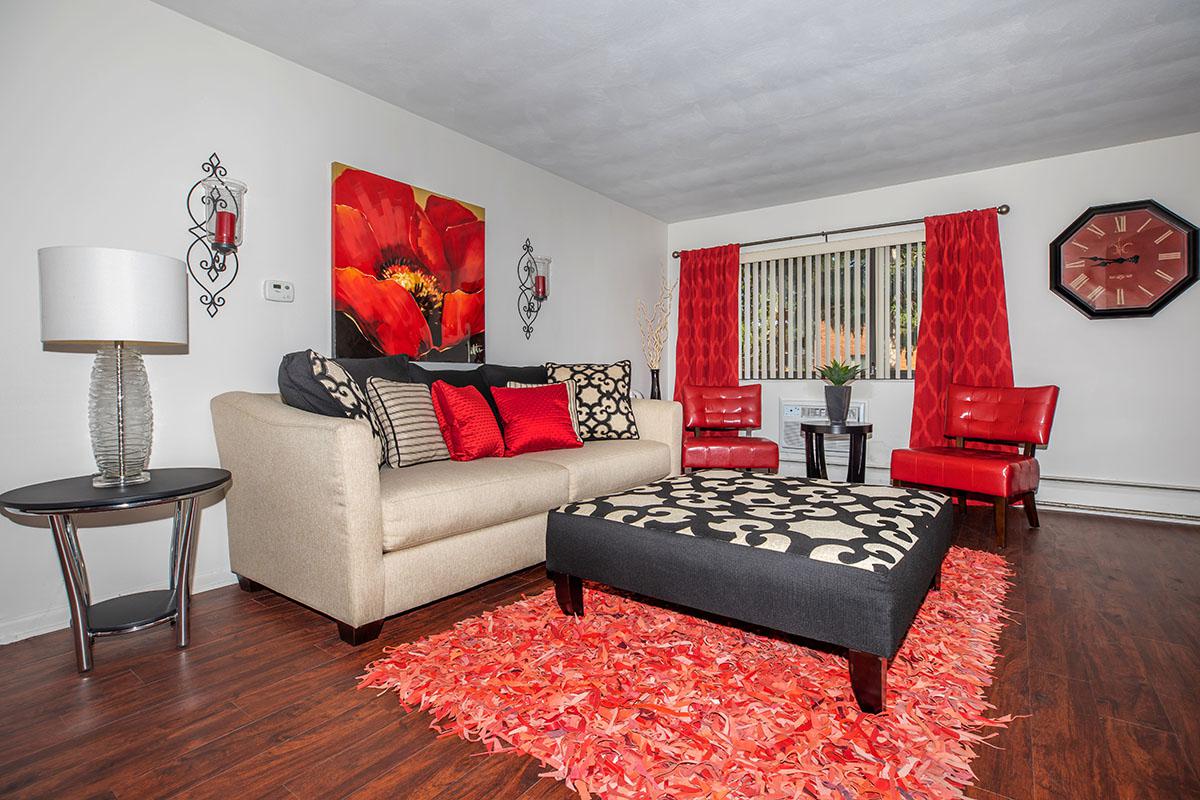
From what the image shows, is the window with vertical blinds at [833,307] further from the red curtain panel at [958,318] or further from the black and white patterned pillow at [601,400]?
the black and white patterned pillow at [601,400]

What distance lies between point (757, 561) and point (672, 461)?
1.99 m

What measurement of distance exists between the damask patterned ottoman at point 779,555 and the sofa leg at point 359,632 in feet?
2.00

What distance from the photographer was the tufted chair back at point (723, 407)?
452cm

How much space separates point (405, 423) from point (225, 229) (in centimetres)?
109

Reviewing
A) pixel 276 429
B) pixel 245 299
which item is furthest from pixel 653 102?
pixel 276 429

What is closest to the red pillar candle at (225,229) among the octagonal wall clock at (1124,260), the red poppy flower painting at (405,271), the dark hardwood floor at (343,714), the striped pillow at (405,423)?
the red poppy flower painting at (405,271)

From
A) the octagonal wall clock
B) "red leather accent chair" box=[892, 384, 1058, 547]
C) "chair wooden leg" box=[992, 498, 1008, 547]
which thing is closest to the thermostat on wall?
"red leather accent chair" box=[892, 384, 1058, 547]

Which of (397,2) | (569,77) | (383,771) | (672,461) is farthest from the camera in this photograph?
(672,461)

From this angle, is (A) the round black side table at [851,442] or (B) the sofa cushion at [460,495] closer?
(B) the sofa cushion at [460,495]

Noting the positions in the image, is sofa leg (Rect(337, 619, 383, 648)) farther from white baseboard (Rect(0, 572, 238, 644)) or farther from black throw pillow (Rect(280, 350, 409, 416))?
white baseboard (Rect(0, 572, 238, 644))

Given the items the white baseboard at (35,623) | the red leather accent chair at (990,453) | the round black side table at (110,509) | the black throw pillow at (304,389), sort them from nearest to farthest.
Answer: the round black side table at (110,509) → the white baseboard at (35,623) → the black throw pillow at (304,389) → the red leather accent chair at (990,453)

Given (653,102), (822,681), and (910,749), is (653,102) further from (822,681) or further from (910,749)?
(910,749)

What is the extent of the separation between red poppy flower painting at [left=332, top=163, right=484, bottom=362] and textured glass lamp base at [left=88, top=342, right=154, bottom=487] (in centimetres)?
102

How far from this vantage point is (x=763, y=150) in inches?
152
